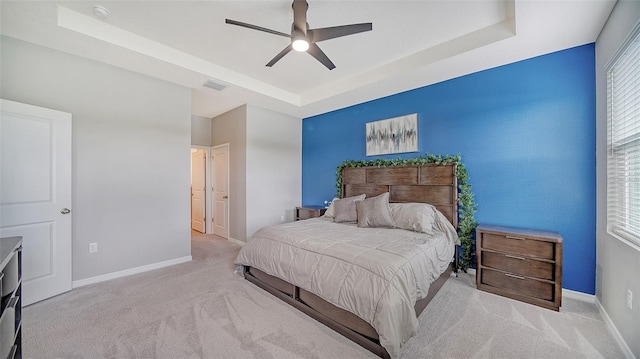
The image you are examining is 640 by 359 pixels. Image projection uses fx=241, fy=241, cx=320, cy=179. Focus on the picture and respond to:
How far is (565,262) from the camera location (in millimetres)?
2641

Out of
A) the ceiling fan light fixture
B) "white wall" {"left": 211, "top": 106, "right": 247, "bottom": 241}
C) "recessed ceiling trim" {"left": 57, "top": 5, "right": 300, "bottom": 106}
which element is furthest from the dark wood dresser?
"recessed ceiling trim" {"left": 57, "top": 5, "right": 300, "bottom": 106}

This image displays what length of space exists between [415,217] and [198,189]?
211 inches

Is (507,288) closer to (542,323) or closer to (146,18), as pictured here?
(542,323)

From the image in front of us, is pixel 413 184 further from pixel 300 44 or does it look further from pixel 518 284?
pixel 300 44

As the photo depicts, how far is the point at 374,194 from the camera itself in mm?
4176

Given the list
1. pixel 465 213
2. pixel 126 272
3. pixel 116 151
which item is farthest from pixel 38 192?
pixel 465 213

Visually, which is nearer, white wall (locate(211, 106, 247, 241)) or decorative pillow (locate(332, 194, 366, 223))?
decorative pillow (locate(332, 194, 366, 223))

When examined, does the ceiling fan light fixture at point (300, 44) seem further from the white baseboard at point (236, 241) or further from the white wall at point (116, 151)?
the white baseboard at point (236, 241)

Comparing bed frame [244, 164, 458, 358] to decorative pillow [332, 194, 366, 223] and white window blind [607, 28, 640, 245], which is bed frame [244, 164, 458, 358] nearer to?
decorative pillow [332, 194, 366, 223]

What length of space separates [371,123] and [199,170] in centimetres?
444

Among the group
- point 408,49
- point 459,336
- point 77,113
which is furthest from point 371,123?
point 77,113

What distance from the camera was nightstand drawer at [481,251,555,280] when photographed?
2424 mm

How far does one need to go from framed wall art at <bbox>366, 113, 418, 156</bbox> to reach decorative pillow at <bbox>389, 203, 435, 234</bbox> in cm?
103

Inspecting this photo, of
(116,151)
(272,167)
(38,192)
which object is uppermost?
(116,151)
